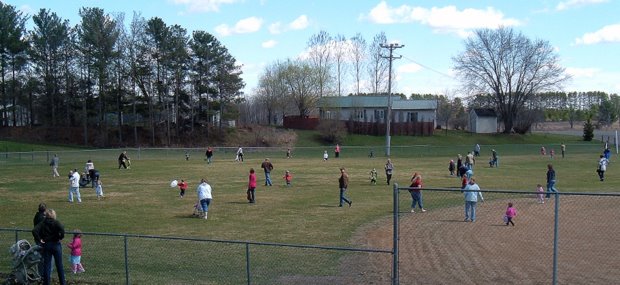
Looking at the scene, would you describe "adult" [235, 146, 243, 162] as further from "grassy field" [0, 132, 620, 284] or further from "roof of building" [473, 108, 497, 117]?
"roof of building" [473, 108, 497, 117]

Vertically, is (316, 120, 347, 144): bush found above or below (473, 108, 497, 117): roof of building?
below

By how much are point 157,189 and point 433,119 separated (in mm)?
68964

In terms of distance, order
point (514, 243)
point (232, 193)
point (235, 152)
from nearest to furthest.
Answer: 1. point (514, 243)
2. point (232, 193)
3. point (235, 152)

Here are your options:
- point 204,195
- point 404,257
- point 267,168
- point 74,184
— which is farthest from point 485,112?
point 404,257

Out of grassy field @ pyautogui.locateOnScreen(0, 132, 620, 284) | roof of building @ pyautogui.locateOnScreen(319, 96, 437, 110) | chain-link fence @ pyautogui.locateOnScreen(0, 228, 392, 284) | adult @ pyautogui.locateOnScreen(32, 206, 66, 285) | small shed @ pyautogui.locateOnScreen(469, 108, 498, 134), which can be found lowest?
grassy field @ pyautogui.locateOnScreen(0, 132, 620, 284)

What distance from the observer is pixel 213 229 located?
18844 mm

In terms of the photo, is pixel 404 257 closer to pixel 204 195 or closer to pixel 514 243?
pixel 514 243

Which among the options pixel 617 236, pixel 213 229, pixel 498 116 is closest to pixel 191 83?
pixel 498 116

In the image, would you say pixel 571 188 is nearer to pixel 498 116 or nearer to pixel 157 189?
pixel 157 189

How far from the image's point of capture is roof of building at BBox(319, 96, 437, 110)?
90438 millimetres

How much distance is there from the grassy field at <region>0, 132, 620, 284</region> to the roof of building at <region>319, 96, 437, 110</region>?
34623 millimetres

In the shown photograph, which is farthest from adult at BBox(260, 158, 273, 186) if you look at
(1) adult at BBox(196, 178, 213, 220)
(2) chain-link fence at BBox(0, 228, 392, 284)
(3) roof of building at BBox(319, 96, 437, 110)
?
(3) roof of building at BBox(319, 96, 437, 110)

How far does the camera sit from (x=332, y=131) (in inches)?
3031

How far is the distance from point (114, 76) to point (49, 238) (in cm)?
6370
